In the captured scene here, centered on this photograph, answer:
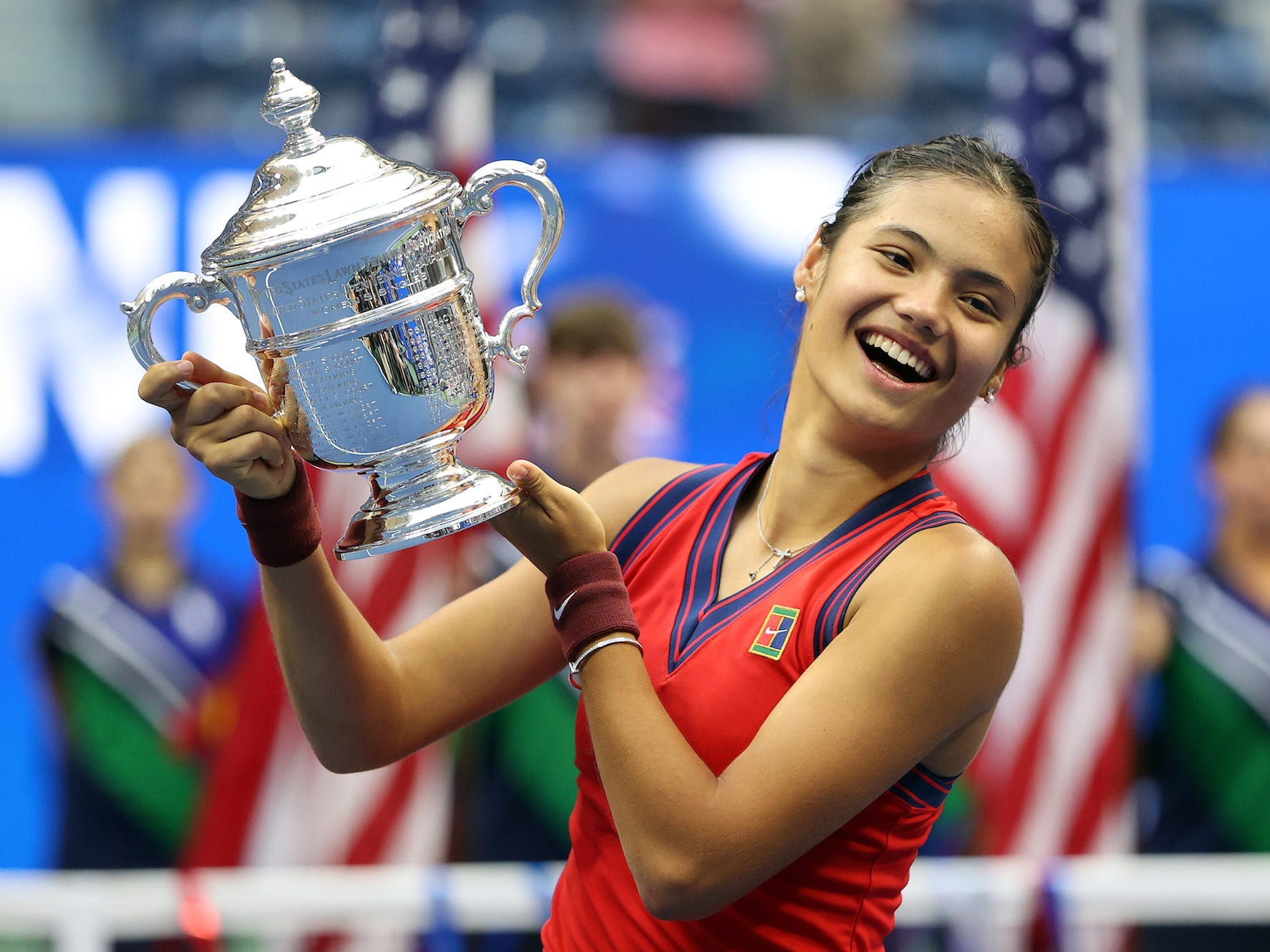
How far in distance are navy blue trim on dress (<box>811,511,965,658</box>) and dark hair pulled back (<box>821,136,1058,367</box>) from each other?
0.25 m

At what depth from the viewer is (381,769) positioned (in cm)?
349

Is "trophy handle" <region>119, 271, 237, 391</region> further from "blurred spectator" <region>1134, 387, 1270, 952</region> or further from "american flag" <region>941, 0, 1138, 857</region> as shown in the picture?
"blurred spectator" <region>1134, 387, 1270, 952</region>

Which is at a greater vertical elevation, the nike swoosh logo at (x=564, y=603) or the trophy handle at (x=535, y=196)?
the trophy handle at (x=535, y=196)

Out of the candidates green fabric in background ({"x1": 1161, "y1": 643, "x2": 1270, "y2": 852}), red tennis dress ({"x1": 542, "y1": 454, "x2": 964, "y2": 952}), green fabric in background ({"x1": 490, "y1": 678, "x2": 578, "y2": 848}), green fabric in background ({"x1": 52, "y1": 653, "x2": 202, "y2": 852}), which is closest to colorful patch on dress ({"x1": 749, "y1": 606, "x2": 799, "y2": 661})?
red tennis dress ({"x1": 542, "y1": 454, "x2": 964, "y2": 952})

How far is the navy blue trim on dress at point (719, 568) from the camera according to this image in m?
1.45

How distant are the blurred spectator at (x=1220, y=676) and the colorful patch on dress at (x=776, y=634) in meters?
2.77

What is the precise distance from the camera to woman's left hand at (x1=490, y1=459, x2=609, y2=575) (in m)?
1.38

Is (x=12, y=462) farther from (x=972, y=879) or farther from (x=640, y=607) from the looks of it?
(x=640, y=607)

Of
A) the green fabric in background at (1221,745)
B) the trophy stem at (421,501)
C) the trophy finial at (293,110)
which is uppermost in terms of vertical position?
the trophy finial at (293,110)

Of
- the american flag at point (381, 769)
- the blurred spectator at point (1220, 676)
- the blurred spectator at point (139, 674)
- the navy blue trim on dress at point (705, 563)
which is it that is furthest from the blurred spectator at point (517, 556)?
the navy blue trim on dress at point (705, 563)

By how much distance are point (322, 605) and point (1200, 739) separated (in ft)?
9.76

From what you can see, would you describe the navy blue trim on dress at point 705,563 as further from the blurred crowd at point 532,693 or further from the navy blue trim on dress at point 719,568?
the blurred crowd at point 532,693

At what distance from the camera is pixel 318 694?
5.01 feet

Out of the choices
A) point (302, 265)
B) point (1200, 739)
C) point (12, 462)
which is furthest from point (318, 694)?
point (12, 462)
